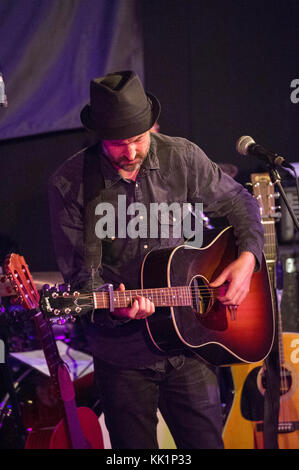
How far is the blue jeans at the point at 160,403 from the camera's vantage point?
233cm

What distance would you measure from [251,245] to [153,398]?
0.97 m

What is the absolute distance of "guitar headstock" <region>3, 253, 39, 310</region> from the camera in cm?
229

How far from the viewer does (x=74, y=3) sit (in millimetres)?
3619

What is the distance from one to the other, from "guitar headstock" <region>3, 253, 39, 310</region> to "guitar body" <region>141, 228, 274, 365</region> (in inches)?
22.3

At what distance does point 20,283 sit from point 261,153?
4.43 ft

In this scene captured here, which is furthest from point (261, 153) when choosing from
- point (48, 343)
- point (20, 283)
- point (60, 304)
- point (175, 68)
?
point (175, 68)

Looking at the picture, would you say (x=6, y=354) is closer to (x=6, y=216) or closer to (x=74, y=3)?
(x=6, y=216)

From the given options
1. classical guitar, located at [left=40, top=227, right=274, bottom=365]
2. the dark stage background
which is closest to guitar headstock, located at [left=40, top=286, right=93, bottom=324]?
classical guitar, located at [left=40, top=227, right=274, bottom=365]

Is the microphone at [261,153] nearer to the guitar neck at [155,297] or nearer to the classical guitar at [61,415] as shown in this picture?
the guitar neck at [155,297]

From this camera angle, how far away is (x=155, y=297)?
2.33 m

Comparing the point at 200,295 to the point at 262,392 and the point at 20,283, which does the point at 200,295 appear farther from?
the point at 262,392

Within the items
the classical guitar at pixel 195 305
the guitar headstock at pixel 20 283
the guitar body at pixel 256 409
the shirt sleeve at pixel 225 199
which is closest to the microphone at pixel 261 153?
the shirt sleeve at pixel 225 199

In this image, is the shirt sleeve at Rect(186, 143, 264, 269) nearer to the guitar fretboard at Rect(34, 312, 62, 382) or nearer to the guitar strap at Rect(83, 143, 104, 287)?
the guitar strap at Rect(83, 143, 104, 287)

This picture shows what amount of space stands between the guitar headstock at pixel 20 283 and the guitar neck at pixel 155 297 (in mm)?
364
